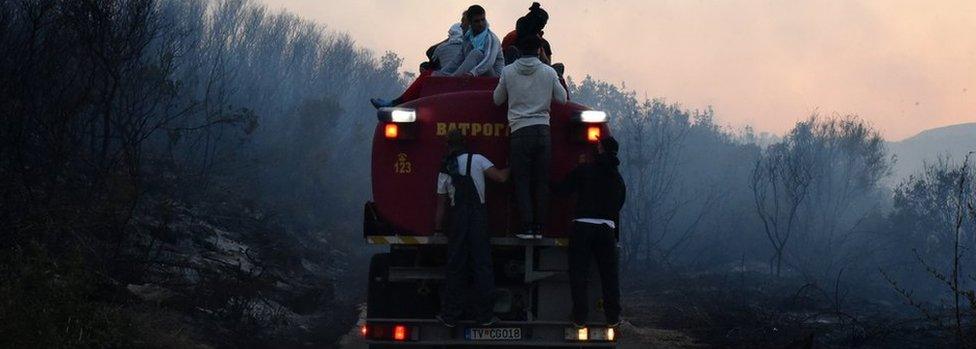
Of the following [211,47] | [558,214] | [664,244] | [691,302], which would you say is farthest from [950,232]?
[558,214]

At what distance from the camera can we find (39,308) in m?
9.22

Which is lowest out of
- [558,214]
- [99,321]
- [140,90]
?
[99,321]

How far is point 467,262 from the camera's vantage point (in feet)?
28.5

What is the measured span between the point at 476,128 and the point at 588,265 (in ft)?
4.89

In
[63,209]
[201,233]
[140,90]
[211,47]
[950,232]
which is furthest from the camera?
[211,47]

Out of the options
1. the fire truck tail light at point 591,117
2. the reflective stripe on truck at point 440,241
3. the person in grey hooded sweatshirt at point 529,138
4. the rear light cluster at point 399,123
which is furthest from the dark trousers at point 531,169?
the rear light cluster at point 399,123

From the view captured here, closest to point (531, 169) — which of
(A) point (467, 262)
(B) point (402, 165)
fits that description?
(A) point (467, 262)

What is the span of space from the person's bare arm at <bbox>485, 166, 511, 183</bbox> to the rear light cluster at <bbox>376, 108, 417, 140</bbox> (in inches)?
28.9

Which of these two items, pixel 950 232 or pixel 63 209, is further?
pixel 950 232

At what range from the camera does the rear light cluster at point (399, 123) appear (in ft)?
29.2

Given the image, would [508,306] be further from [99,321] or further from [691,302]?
[691,302]

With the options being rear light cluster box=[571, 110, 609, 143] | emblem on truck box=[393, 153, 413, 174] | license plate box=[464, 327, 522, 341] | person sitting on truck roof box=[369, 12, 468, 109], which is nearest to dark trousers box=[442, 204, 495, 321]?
license plate box=[464, 327, 522, 341]

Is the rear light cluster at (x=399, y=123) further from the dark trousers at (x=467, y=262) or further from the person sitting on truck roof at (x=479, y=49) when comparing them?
the person sitting on truck roof at (x=479, y=49)

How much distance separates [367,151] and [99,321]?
6376 centimetres
